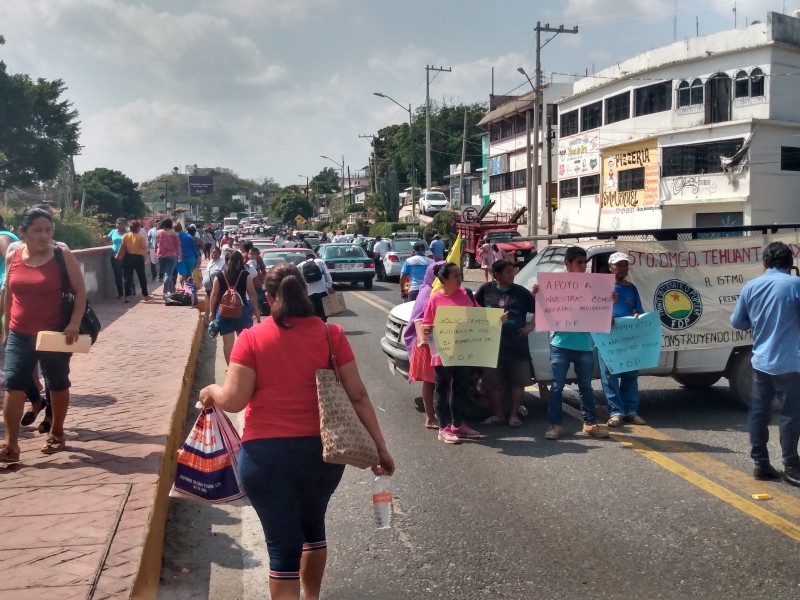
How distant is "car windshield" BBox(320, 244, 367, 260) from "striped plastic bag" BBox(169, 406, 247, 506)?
67.1 ft

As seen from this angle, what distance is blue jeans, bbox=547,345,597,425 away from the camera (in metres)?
7.45

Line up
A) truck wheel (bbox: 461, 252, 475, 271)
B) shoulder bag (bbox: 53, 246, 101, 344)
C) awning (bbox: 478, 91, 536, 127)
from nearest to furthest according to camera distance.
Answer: shoulder bag (bbox: 53, 246, 101, 344) → truck wheel (bbox: 461, 252, 475, 271) → awning (bbox: 478, 91, 536, 127)

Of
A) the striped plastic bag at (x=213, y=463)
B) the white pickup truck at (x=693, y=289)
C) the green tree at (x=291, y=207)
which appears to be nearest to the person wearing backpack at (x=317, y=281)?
the white pickup truck at (x=693, y=289)

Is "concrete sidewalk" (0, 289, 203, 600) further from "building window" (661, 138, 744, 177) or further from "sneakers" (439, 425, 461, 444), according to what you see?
"building window" (661, 138, 744, 177)

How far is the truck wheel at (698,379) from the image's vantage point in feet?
29.5

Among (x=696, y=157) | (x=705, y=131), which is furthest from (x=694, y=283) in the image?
(x=696, y=157)

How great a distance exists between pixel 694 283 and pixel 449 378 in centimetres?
282

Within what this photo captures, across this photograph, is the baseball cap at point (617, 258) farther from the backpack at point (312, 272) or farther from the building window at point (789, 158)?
the building window at point (789, 158)

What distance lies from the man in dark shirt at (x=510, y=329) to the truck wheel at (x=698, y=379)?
2162mm

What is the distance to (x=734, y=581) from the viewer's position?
4418mm

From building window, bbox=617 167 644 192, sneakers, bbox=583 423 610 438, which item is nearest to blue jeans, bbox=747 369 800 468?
sneakers, bbox=583 423 610 438

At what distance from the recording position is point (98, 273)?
17891 millimetres

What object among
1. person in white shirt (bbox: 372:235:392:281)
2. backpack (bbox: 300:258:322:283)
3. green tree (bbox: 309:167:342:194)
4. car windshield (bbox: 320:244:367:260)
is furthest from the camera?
green tree (bbox: 309:167:342:194)

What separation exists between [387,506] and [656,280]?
5094 mm
